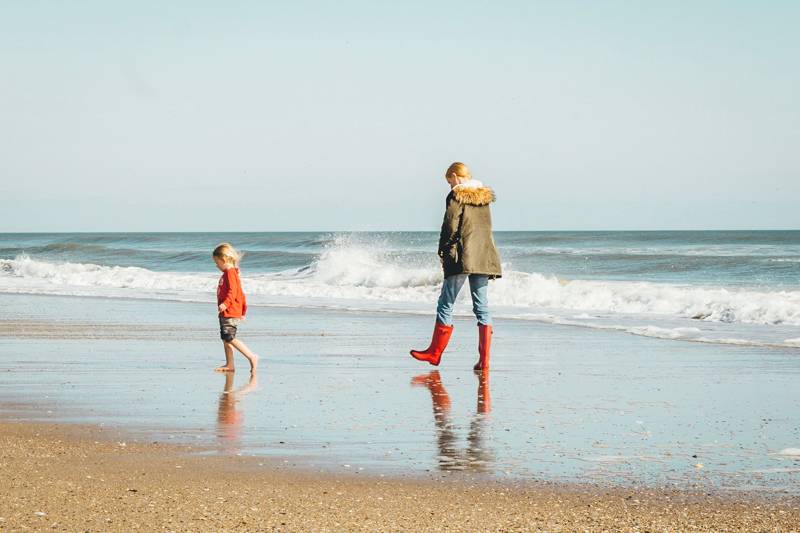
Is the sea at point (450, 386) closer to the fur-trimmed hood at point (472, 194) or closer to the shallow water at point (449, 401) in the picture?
the shallow water at point (449, 401)

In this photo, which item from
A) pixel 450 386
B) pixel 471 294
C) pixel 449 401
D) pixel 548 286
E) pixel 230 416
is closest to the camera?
pixel 230 416

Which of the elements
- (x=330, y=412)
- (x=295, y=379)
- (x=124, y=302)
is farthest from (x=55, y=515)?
(x=124, y=302)

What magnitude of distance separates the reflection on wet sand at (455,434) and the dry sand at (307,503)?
418mm

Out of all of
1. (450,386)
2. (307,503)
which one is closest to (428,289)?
(450,386)

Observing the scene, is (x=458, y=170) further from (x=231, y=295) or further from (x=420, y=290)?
(x=420, y=290)

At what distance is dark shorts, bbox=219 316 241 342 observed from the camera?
8794 mm

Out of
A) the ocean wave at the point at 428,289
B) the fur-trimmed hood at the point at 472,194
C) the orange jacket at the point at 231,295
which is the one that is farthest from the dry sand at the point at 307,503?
the ocean wave at the point at 428,289

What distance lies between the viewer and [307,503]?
4262 mm

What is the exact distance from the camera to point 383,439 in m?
5.70

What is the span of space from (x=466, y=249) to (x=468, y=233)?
0.15 meters

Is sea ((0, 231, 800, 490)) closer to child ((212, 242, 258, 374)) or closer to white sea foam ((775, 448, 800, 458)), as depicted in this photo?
white sea foam ((775, 448, 800, 458))

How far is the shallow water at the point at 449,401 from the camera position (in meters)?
5.16

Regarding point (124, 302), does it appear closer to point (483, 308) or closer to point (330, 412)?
point (483, 308)

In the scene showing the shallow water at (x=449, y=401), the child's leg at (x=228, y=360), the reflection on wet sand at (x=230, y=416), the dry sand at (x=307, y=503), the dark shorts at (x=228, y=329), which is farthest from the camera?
the dark shorts at (x=228, y=329)
